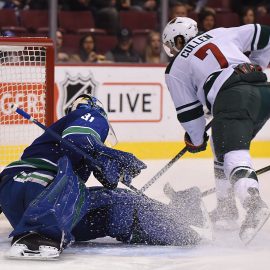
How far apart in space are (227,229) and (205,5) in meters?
4.09

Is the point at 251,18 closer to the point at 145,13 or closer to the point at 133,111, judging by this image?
the point at 145,13

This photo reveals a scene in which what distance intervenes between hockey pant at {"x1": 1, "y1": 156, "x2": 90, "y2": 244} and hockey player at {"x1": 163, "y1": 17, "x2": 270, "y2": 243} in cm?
66

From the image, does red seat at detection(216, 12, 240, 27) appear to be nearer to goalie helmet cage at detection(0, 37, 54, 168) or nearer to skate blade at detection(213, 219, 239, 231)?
goalie helmet cage at detection(0, 37, 54, 168)

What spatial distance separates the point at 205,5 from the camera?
25.8 feet

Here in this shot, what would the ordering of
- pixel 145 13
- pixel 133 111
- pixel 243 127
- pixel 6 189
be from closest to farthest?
pixel 6 189, pixel 243 127, pixel 133 111, pixel 145 13

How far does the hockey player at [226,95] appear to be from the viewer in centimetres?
375

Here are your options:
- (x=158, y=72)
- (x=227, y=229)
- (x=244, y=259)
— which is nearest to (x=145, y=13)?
(x=158, y=72)

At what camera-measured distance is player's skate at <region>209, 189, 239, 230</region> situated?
161 inches

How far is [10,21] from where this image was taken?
693 centimetres

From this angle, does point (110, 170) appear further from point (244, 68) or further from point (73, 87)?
point (73, 87)

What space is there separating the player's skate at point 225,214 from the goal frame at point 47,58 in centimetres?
90

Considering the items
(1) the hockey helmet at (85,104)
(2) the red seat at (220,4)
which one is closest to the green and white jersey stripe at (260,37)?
(1) the hockey helmet at (85,104)

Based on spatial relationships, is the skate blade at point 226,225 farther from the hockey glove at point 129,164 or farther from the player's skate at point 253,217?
the hockey glove at point 129,164

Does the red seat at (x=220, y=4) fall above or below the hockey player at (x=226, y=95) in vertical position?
below
